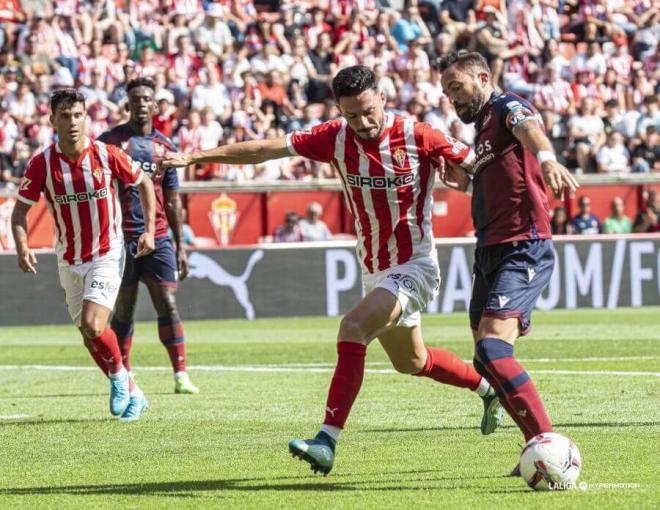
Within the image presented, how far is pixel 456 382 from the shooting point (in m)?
8.88

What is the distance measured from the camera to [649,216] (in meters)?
25.0

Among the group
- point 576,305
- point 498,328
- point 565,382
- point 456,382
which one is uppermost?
point 498,328

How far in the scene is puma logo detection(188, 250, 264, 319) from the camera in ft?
71.0

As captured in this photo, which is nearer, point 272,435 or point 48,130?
point 272,435

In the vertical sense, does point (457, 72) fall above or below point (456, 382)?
above

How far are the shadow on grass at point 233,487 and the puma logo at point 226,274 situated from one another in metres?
14.5

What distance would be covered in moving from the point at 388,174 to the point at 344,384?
136 cm

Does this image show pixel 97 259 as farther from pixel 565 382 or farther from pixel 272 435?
pixel 565 382

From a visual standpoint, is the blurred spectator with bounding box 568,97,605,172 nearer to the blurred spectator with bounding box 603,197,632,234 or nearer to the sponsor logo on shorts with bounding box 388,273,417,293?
the blurred spectator with bounding box 603,197,632,234

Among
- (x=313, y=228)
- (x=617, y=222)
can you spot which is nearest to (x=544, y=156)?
(x=313, y=228)

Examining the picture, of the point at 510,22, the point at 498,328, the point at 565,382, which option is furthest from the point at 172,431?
the point at 510,22

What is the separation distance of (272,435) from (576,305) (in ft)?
48.3

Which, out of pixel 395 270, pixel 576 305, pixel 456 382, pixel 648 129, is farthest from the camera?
pixel 648 129

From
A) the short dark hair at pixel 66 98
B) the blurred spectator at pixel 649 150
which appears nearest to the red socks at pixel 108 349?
the short dark hair at pixel 66 98
